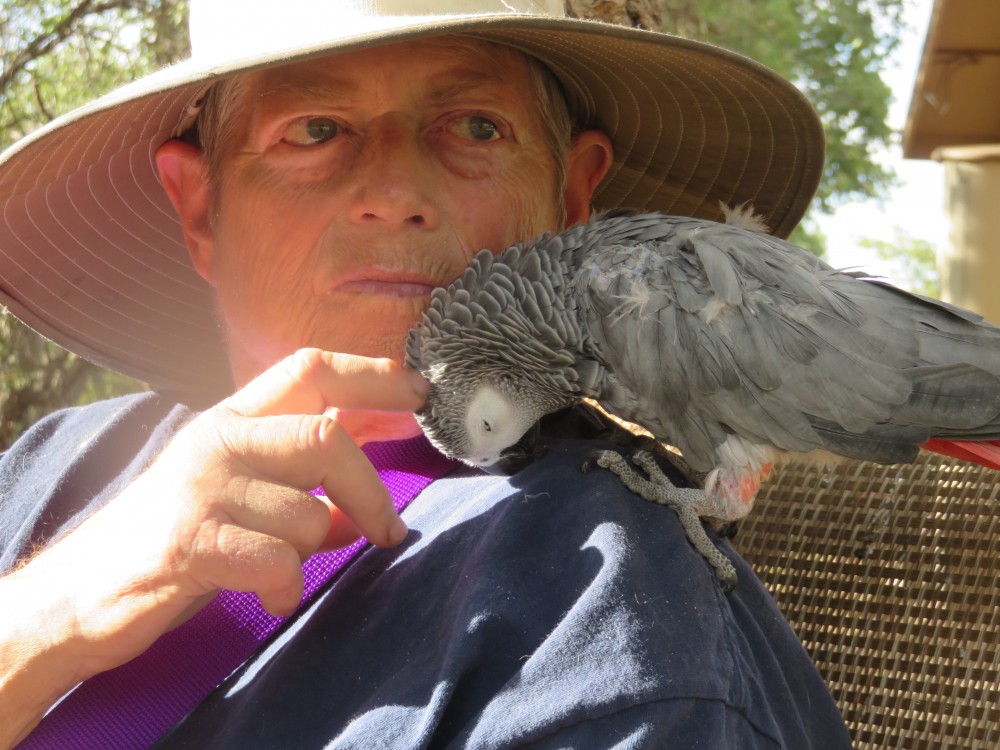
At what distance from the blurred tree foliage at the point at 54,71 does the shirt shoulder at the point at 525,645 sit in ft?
9.76

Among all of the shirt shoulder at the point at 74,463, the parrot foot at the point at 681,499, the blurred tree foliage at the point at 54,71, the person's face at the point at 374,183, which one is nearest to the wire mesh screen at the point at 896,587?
the parrot foot at the point at 681,499

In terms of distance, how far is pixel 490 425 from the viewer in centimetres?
147

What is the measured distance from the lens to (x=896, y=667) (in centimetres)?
169

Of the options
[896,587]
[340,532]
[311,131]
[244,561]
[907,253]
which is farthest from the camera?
[907,253]

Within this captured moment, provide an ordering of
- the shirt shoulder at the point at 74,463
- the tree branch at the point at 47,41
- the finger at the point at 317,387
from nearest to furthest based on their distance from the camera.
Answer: the finger at the point at 317,387, the shirt shoulder at the point at 74,463, the tree branch at the point at 47,41

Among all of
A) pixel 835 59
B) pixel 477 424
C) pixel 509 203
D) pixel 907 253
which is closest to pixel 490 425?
pixel 477 424

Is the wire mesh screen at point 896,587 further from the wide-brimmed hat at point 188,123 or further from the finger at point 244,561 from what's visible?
the finger at point 244,561

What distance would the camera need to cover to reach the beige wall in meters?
3.20

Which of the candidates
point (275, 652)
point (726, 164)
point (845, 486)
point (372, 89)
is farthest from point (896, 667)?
point (372, 89)

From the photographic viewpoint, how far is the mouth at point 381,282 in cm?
148

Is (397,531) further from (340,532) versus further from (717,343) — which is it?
(717,343)

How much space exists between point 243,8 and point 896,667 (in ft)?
4.84

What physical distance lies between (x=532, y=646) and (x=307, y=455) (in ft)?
1.10

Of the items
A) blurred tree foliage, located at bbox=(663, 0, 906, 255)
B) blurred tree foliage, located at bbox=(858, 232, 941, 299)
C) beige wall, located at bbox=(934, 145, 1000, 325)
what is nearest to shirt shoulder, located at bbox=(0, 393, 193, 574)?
beige wall, located at bbox=(934, 145, 1000, 325)
